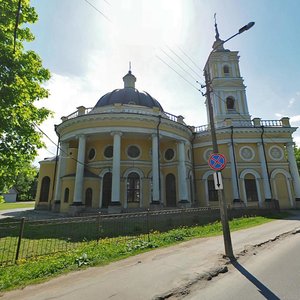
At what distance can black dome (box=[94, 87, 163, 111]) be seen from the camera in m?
25.1

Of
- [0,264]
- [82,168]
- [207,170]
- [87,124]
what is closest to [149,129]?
[87,124]

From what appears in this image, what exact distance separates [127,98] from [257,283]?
23.0 meters

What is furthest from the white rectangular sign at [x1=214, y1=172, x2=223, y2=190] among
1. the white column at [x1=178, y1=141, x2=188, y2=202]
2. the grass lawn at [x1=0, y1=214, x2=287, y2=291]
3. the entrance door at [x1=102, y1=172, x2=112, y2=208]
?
the entrance door at [x1=102, y1=172, x2=112, y2=208]

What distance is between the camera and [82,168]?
63.4 feet

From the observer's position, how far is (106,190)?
21.0m

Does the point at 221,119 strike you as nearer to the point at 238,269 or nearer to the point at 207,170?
the point at 207,170

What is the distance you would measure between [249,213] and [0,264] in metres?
17.2

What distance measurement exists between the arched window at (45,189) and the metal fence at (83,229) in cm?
1521

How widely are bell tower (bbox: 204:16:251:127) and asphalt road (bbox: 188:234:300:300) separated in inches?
904

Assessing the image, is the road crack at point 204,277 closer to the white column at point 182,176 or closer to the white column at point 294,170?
the white column at point 182,176

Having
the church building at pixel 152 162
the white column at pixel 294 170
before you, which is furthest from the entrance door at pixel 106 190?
the white column at pixel 294 170

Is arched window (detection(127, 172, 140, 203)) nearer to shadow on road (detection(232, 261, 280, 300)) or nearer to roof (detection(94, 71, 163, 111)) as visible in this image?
roof (detection(94, 71, 163, 111))

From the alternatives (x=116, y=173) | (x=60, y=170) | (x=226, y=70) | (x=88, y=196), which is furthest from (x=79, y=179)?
(x=226, y=70)

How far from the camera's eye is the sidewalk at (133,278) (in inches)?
162
